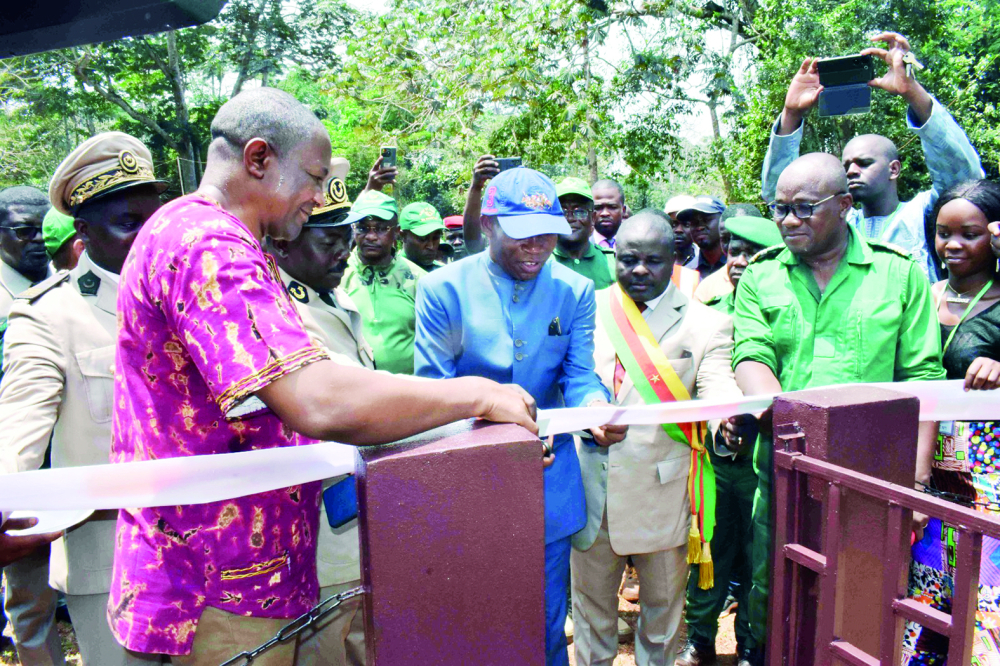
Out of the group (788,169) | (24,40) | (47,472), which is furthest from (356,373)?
(788,169)

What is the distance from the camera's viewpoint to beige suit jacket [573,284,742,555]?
319cm

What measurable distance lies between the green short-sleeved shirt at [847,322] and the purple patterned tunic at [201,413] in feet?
Result: 6.45

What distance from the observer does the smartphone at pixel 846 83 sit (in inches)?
148

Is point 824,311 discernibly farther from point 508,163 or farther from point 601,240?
point 601,240

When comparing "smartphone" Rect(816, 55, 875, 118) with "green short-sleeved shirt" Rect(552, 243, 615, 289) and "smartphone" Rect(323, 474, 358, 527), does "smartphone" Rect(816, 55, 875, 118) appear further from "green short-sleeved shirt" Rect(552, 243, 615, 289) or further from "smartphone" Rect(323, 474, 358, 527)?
"smartphone" Rect(323, 474, 358, 527)

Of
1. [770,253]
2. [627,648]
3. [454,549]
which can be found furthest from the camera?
[627,648]

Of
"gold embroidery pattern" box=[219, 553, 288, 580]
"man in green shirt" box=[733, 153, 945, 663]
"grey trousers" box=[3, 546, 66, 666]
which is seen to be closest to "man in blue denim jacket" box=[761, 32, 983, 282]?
"man in green shirt" box=[733, 153, 945, 663]

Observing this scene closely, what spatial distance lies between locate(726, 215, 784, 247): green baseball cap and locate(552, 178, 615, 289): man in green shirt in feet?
3.12

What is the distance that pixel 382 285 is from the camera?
4.54 metres

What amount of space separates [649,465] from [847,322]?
989 millimetres

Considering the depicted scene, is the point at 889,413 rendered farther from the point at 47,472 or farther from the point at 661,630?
the point at 47,472

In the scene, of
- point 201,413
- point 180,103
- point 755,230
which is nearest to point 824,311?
point 755,230

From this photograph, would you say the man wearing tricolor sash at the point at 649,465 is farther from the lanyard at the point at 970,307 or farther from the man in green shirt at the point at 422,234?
the man in green shirt at the point at 422,234

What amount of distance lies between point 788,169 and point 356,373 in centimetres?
229
